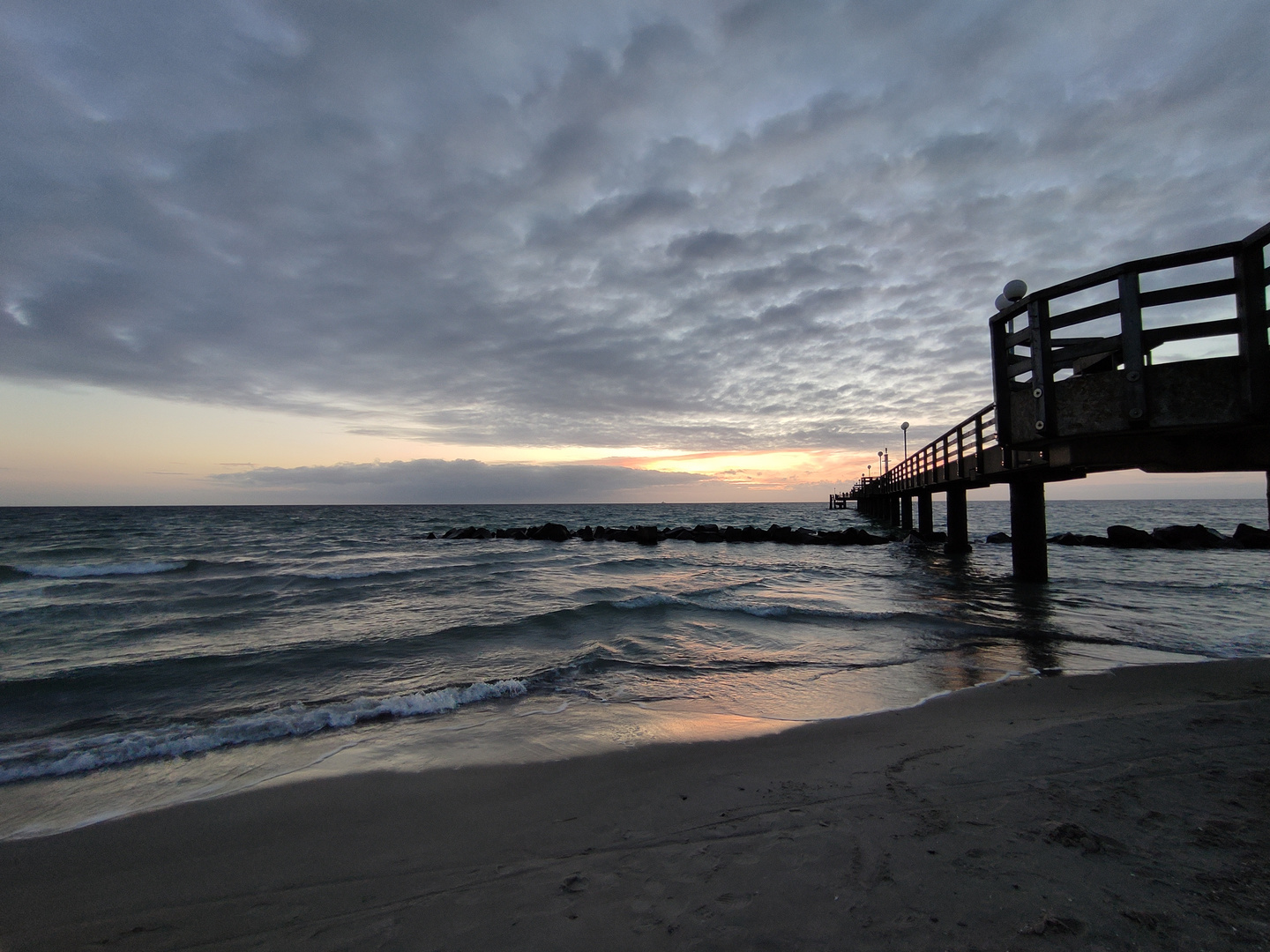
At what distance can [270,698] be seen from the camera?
7.04m

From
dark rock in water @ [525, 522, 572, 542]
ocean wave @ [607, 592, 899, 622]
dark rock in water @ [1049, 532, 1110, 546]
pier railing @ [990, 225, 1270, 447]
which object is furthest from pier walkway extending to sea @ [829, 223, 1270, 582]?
dark rock in water @ [525, 522, 572, 542]

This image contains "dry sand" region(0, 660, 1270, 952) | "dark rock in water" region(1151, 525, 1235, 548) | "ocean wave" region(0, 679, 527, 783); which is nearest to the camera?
"dry sand" region(0, 660, 1270, 952)

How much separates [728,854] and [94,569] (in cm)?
2629

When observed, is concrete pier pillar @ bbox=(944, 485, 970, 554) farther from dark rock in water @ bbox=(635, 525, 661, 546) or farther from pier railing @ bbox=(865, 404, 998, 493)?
dark rock in water @ bbox=(635, 525, 661, 546)

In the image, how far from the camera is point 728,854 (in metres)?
3.25

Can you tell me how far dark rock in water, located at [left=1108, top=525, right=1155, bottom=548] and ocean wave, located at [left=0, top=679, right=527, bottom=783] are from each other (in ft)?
91.3

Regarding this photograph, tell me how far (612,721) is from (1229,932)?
443cm

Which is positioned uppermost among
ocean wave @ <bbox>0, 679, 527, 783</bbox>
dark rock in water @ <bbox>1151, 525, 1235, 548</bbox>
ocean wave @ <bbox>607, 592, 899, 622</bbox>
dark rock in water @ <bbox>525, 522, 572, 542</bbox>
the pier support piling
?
the pier support piling

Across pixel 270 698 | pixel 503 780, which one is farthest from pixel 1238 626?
pixel 270 698

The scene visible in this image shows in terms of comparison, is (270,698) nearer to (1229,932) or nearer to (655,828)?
(655,828)

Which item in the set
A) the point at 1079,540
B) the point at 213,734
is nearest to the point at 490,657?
the point at 213,734

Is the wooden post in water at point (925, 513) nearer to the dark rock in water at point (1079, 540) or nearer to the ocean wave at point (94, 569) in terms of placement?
the dark rock in water at point (1079, 540)

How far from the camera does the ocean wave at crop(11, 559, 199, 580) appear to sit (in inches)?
787

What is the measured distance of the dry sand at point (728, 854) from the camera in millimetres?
2578
